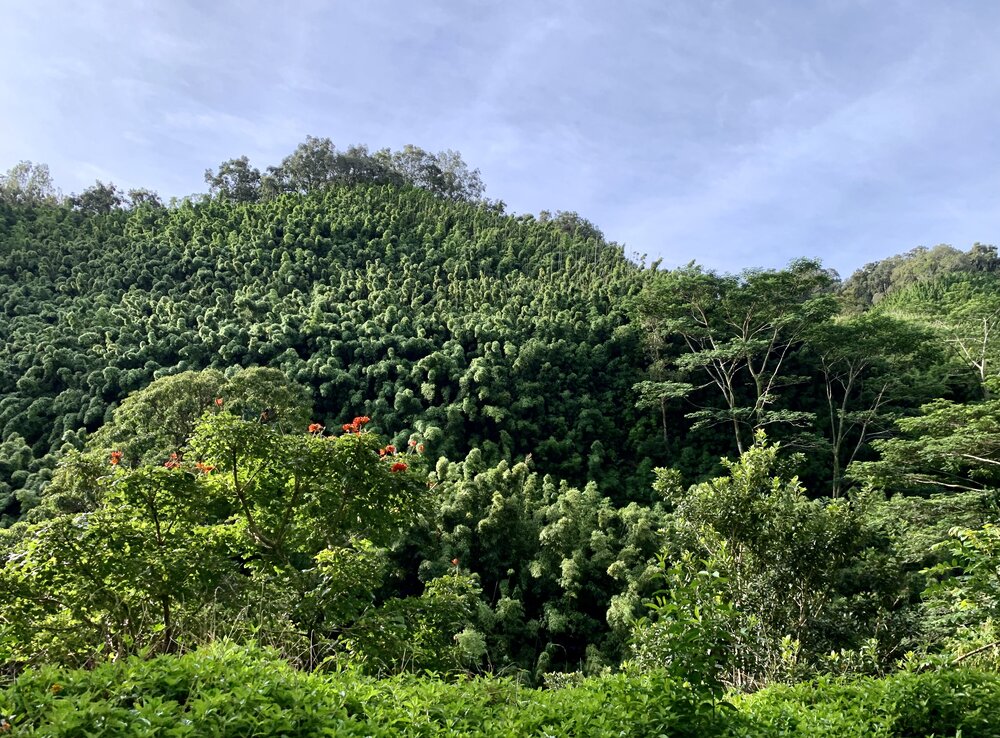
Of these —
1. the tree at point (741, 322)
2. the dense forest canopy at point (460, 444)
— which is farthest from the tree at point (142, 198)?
the tree at point (741, 322)

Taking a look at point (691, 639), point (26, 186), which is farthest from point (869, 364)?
point (26, 186)

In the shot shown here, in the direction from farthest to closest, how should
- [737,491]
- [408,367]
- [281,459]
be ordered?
[408,367] → [737,491] → [281,459]

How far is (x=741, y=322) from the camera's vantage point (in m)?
18.0

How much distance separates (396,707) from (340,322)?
19.3m

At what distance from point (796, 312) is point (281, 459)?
15.9 m

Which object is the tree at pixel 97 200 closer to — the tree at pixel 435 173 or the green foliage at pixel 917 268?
the tree at pixel 435 173

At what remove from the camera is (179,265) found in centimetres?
2602

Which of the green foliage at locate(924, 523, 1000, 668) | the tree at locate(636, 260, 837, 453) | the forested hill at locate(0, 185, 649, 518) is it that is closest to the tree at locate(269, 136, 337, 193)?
the forested hill at locate(0, 185, 649, 518)

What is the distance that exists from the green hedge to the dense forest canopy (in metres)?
0.23

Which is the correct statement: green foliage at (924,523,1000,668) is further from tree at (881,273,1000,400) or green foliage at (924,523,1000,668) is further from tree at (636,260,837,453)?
tree at (881,273,1000,400)

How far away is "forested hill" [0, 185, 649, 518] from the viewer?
16.6 m

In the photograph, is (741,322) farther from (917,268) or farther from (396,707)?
(917,268)

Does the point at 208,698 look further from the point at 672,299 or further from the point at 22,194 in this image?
the point at 22,194

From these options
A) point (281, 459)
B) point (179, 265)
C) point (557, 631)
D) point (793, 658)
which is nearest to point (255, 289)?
point (179, 265)
